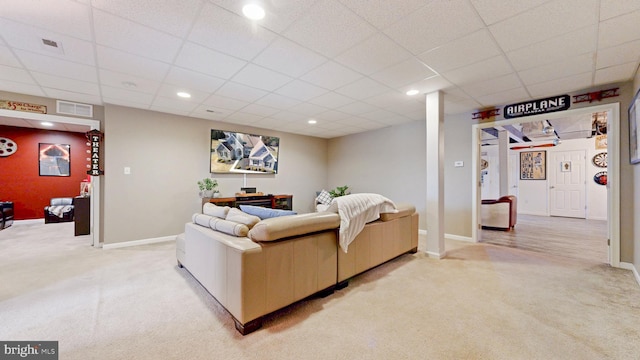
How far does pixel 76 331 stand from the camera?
74.1 inches

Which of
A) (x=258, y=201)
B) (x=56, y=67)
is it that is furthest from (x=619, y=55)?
(x=56, y=67)

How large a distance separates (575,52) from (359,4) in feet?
7.78

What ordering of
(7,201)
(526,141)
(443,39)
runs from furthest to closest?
1. (526,141)
2. (7,201)
3. (443,39)

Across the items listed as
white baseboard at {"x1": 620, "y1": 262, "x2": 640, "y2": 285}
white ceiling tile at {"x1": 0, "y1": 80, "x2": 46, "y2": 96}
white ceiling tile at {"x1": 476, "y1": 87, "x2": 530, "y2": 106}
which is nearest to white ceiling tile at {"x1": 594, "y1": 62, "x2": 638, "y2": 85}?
white ceiling tile at {"x1": 476, "y1": 87, "x2": 530, "y2": 106}

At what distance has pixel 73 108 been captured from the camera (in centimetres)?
412

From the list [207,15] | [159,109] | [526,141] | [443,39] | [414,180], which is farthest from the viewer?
[526,141]

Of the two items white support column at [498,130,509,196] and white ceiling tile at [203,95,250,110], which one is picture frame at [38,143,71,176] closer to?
white ceiling tile at [203,95,250,110]

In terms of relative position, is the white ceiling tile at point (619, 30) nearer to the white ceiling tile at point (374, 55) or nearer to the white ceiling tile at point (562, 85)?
the white ceiling tile at point (562, 85)

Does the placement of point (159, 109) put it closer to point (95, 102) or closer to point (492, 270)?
point (95, 102)

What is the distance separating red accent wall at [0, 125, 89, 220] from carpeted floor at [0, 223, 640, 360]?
15.3 feet

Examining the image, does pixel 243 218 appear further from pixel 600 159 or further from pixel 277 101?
pixel 600 159

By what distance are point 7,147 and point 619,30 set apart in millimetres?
11249

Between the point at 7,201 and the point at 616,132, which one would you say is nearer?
the point at 616,132

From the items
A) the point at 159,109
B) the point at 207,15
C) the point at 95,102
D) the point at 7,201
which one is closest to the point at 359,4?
the point at 207,15
